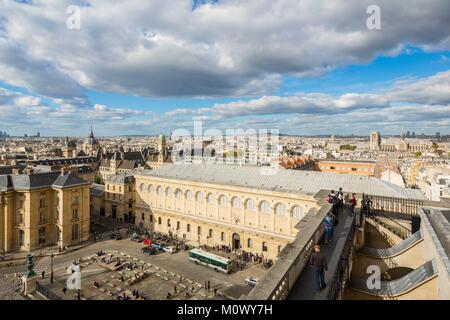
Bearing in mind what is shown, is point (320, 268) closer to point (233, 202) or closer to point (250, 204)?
point (250, 204)

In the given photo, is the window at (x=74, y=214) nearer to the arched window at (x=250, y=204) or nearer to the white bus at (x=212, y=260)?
the white bus at (x=212, y=260)

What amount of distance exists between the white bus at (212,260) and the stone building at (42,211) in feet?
A: 68.0

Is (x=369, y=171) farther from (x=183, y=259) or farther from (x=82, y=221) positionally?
(x=82, y=221)

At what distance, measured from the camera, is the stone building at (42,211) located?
42.1m

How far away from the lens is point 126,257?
41.2 metres

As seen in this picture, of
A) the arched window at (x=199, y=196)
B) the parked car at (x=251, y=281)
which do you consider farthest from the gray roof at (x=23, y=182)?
the parked car at (x=251, y=281)

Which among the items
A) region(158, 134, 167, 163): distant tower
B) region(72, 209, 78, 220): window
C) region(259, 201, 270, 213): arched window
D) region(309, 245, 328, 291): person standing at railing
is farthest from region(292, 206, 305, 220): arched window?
region(158, 134, 167, 163): distant tower

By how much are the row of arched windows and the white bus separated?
8241mm

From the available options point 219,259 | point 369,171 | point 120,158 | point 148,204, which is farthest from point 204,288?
point 120,158

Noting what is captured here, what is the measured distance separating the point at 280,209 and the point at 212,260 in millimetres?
11529

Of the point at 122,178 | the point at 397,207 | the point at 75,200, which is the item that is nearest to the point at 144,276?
the point at 75,200

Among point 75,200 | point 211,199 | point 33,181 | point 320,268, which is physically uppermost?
point 33,181

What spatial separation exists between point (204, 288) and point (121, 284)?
9.91m

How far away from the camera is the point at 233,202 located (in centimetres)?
4319
